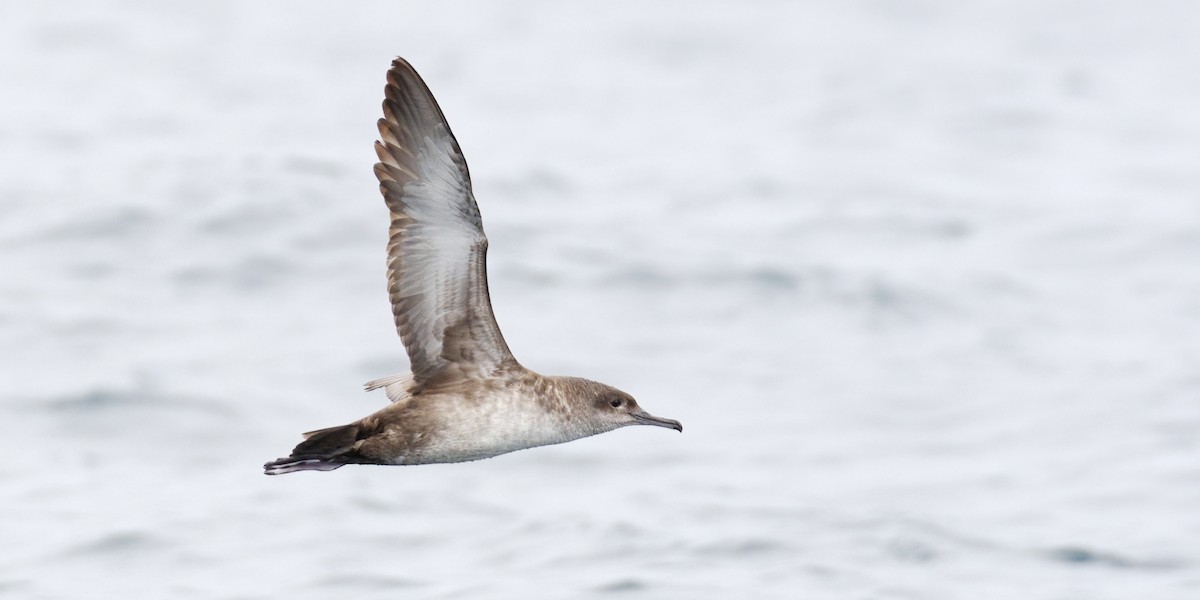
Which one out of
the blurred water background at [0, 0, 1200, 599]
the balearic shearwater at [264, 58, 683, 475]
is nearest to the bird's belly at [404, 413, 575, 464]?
the balearic shearwater at [264, 58, 683, 475]

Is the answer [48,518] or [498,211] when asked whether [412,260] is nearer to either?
[48,518]

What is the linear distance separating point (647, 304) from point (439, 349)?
10.7 m

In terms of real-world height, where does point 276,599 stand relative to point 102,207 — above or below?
below

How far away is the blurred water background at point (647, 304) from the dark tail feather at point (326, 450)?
4.02 meters

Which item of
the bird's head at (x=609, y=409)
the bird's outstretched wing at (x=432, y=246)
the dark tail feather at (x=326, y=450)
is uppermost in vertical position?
the bird's outstretched wing at (x=432, y=246)

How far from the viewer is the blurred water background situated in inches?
573

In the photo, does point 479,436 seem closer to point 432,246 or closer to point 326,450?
point 326,450

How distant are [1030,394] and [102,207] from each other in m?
10.6

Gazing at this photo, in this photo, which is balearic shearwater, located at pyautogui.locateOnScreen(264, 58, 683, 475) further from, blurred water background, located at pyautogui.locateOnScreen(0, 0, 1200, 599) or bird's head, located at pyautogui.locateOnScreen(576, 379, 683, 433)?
blurred water background, located at pyautogui.locateOnScreen(0, 0, 1200, 599)

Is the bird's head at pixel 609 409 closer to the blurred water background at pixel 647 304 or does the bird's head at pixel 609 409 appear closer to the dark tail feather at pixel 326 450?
A: the dark tail feather at pixel 326 450

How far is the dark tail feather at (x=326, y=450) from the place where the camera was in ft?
31.2

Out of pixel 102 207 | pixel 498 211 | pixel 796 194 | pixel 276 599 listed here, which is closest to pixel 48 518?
pixel 276 599

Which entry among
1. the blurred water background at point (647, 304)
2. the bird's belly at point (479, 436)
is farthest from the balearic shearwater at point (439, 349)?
the blurred water background at point (647, 304)

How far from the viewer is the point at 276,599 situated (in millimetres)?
13336
